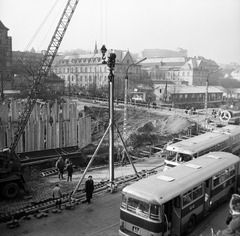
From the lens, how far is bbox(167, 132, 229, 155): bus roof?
56.6ft

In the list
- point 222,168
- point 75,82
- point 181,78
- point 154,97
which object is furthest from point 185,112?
point 181,78

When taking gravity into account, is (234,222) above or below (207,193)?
above

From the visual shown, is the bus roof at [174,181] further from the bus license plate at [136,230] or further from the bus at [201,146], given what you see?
the bus at [201,146]

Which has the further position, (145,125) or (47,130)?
(145,125)

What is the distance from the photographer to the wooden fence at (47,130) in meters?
23.5

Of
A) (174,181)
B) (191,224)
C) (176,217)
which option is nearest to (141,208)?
(176,217)

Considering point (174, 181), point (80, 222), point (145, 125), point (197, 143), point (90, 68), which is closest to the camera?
point (174, 181)

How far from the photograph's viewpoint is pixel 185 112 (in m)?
44.7

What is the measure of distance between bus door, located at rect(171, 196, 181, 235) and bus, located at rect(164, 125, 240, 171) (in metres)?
6.30

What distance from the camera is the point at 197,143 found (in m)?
18.7

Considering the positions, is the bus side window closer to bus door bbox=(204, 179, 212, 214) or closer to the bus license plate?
the bus license plate

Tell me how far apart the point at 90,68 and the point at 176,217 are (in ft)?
315

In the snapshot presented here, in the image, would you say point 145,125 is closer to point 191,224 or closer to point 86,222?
point 86,222

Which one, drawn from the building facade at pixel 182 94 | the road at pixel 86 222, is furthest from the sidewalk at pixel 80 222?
the building facade at pixel 182 94
